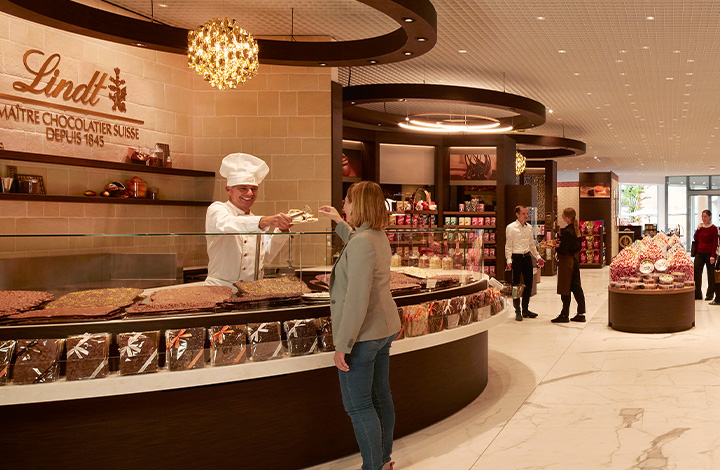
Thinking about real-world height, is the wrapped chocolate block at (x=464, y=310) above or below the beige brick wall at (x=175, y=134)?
below

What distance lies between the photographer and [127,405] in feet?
9.30

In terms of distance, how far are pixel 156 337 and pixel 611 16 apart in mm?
6001

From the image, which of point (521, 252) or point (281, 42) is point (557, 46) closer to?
point (521, 252)

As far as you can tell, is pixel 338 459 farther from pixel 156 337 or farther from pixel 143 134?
pixel 143 134

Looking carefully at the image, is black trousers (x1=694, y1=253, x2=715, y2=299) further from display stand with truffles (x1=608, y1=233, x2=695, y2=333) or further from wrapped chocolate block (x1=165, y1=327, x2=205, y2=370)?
wrapped chocolate block (x1=165, y1=327, x2=205, y2=370)

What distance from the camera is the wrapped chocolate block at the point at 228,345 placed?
2984 millimetres

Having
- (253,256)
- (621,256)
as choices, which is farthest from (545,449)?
(621,256)

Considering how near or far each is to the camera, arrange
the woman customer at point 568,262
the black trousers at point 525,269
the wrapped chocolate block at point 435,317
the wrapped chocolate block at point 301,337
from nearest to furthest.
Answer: the wrapped chocolate block at point 301,337 → the wrapped chocolate block at point 435,317 → the woman customer at point 568,262 → the black trousers at point 525,269

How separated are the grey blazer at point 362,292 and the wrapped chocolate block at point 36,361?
1.18 m

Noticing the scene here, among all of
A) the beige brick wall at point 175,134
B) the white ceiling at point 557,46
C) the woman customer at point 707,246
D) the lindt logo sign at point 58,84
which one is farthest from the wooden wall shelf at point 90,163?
the woman customer at point 707,246

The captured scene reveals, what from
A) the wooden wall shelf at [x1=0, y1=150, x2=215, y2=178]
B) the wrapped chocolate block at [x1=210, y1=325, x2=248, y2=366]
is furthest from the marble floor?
the wooden wall shelf at [x1=0, y1=150, x2=215, y2=178]

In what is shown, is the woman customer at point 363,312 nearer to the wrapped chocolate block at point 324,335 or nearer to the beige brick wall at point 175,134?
the wrapped chocolate block at point 324,335

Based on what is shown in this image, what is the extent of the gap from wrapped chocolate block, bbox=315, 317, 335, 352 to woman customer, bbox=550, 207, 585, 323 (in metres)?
5.25

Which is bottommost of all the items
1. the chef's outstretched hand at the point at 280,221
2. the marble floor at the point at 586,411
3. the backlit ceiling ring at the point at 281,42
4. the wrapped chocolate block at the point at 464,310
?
the marble floor at the point at 586,411
